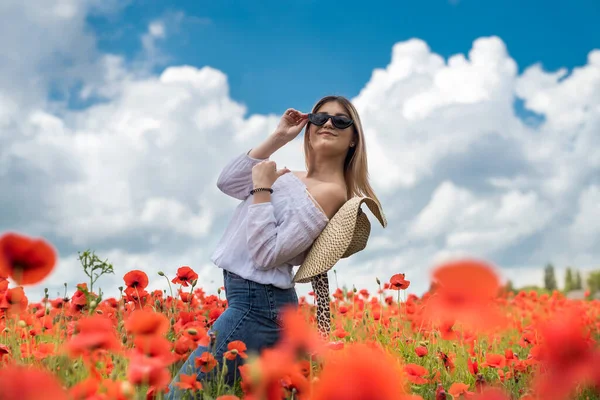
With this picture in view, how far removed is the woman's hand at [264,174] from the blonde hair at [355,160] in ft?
1.75

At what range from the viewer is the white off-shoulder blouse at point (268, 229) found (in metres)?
2.86

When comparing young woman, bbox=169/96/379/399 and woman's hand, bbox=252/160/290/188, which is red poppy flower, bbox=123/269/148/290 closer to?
young woman, bbox=169/96/379/399

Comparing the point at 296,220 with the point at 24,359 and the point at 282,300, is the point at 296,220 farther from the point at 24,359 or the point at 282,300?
the point at 24,359

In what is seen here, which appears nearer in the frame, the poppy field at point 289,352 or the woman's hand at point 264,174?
the poppy field at point 289,352

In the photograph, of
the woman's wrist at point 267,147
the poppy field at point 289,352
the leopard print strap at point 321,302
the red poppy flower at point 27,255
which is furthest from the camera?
the woman's wrist at point 267,147

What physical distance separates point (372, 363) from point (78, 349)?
38.4 inches

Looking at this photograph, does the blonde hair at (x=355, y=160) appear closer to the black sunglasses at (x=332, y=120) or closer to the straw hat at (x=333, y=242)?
the black sunglasses at (x=332, y=120)

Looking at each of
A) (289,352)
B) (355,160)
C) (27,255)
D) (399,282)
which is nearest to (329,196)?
(355,160)

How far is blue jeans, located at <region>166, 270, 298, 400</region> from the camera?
2.73m

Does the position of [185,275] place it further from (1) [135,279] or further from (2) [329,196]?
(2) [329,196]

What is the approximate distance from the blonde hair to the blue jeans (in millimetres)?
918

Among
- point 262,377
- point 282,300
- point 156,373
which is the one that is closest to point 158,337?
point 156,373

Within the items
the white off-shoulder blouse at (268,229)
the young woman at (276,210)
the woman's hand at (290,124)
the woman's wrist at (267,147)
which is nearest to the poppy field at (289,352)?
the young woman at (276,210)

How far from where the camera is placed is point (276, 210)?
3105 mm
